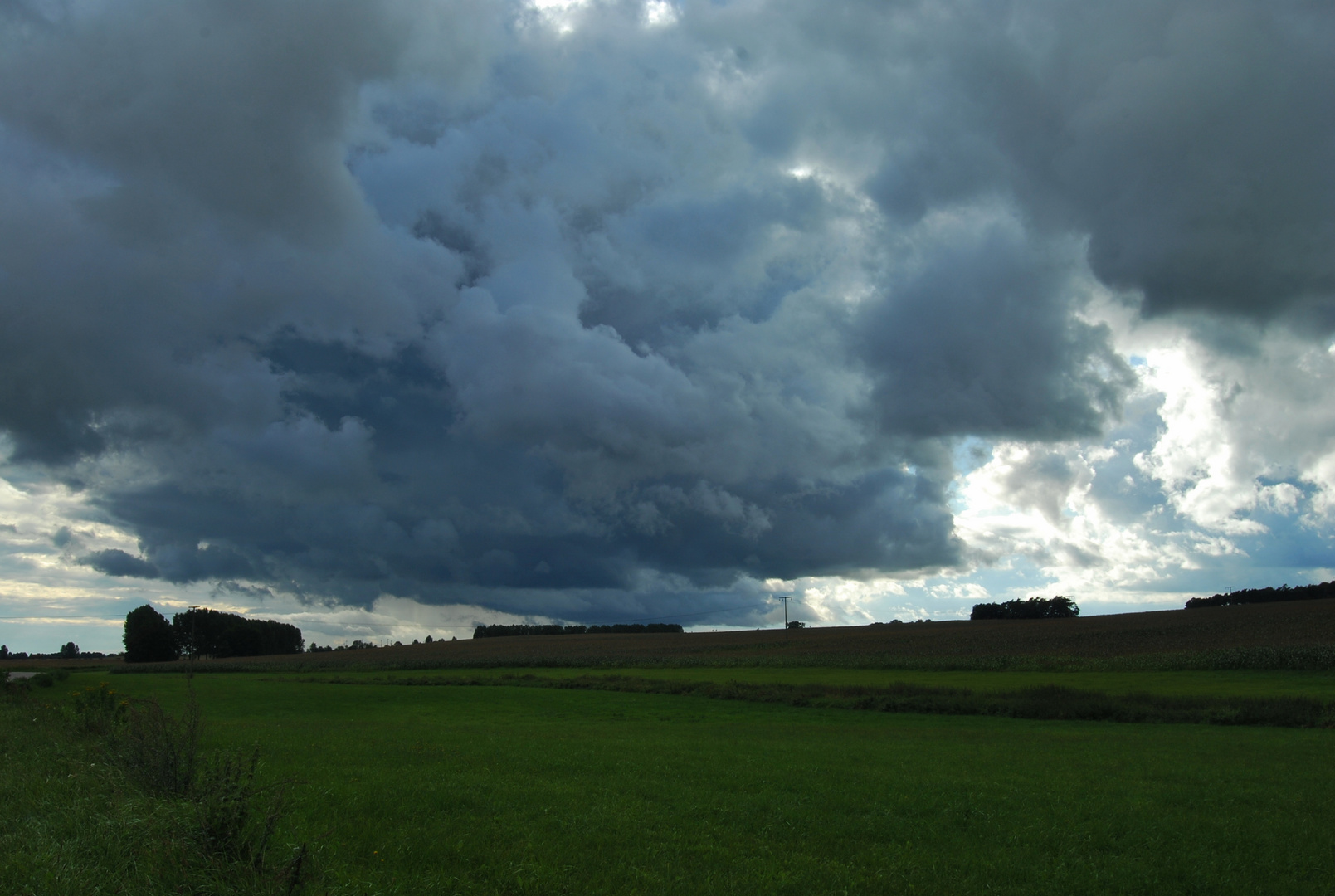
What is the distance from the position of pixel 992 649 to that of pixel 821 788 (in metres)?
78.8

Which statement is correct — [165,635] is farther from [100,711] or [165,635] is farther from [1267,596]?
[1267,596]

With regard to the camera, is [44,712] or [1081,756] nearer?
[1081,756]

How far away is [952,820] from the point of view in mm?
15359

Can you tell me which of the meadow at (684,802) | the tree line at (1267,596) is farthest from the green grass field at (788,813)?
the tree line at (1267,596)

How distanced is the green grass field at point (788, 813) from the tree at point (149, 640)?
168995mm

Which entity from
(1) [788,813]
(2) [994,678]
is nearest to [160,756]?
(1) [788,813]

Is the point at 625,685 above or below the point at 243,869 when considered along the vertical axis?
below

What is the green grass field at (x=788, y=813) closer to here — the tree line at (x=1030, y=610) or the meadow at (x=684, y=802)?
the meadow at (x=684, y=802)

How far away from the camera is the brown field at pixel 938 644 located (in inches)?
3093

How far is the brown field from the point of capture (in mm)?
78562

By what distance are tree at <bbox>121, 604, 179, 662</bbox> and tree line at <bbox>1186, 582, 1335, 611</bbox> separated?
643 feet

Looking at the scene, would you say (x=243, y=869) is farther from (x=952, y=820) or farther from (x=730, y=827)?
(x=952, y=820)

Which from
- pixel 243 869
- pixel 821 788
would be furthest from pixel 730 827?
pixel 243 869

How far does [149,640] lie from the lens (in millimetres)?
169125
